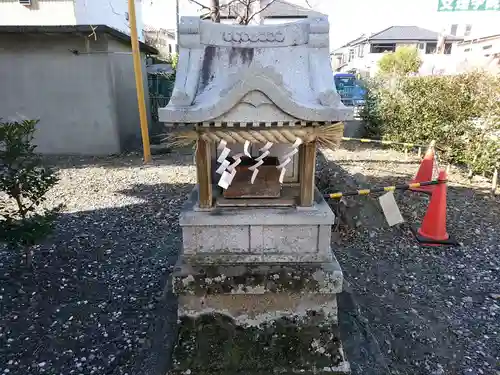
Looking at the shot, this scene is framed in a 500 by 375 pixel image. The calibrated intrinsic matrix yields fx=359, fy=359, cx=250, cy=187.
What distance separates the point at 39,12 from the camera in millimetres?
12961

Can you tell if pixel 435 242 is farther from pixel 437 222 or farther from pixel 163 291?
pixel 163 291

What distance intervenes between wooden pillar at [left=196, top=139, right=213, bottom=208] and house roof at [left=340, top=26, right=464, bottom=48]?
1411 inches

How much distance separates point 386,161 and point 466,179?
200 cm

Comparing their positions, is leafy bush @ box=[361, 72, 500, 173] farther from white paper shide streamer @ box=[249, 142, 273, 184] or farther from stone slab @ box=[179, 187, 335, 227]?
white paper shide streamer @ box=[249, 142, 273, 184]

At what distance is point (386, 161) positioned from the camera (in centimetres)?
922

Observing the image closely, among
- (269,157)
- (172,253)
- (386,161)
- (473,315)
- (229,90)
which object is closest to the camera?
(229,90)

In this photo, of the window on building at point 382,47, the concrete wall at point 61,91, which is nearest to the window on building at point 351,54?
the window on building at point 382,47

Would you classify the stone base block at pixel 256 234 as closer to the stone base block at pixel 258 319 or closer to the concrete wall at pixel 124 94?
the stone base block at pixel 258 319

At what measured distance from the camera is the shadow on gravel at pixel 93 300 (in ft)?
9.77

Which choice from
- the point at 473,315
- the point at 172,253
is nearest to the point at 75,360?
the point at 172,253

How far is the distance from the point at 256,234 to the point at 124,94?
8916 millimetres

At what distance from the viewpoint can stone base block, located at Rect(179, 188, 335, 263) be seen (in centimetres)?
262

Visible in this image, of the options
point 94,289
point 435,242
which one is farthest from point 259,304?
point 435,242

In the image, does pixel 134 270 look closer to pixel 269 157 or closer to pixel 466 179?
pixel 269 157
